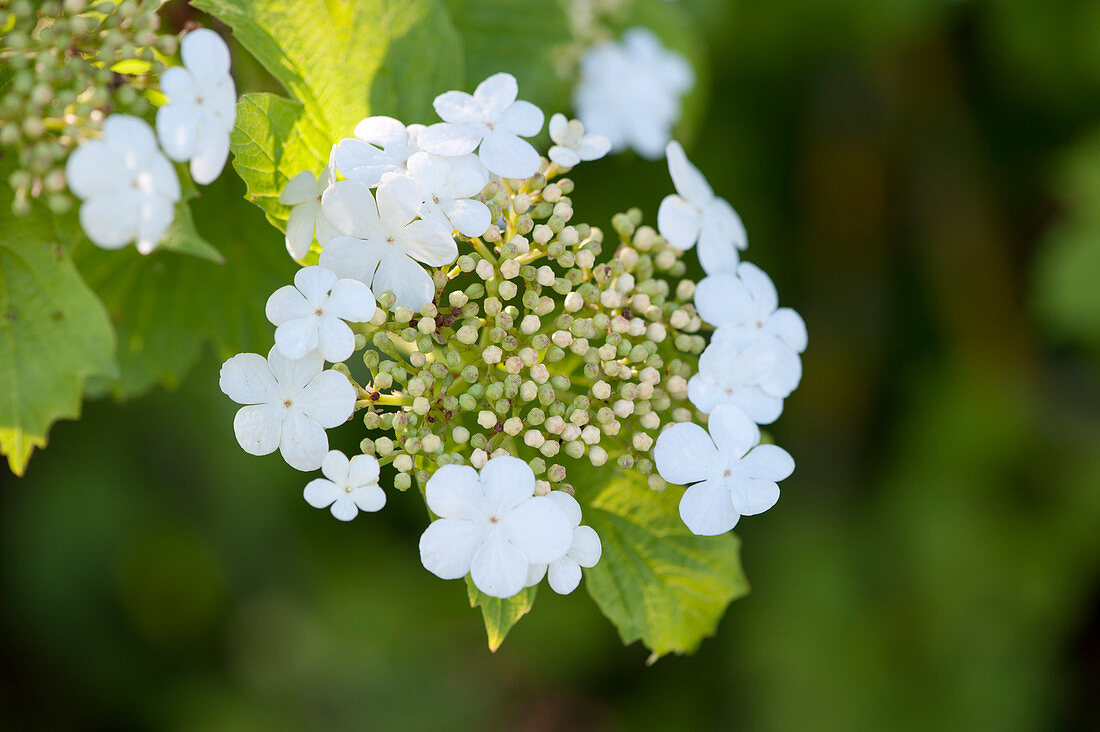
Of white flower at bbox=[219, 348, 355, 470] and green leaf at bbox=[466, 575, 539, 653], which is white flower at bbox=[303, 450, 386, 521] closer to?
white flower at bbox=[219, 348, 355, 470]

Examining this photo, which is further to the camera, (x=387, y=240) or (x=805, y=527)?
(x=805, y=527)

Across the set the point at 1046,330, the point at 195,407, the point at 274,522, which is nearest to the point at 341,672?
the point at 274,522

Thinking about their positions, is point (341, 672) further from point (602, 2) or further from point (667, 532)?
point (602, 2)

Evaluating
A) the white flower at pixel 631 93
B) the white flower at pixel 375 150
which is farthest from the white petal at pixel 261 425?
the white flower at pixel 631 93

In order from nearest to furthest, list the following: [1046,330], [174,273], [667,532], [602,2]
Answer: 1. [667,532]
2. [174,273]
3. [602,2]
4. [1046,330]

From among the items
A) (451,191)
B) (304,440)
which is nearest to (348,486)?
(304,440)

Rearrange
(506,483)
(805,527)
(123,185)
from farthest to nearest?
(805,527) → (506,483) → (123,185)

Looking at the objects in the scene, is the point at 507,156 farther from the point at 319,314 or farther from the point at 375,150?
the point at 319,314
